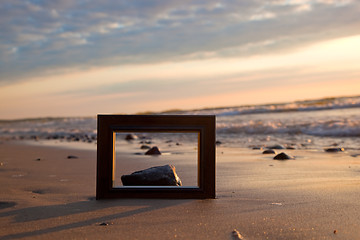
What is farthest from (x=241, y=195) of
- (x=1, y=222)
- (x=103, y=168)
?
(x=1, y=222)

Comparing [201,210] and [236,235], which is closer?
[236,235]

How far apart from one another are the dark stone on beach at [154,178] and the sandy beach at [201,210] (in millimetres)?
327

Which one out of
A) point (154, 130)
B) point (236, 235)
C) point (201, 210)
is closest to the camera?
point (236, 235)

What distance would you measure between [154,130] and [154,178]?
0.53 meters

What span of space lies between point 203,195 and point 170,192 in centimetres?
25

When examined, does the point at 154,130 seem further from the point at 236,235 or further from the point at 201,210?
the point at 236,235

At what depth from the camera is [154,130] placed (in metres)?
2.90

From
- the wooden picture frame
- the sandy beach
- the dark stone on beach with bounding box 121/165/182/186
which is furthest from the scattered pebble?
the dark stone on beach with bounding box 121/165/182/186

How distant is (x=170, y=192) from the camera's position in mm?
2963

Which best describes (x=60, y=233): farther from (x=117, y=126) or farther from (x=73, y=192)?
(x=73, y=192)

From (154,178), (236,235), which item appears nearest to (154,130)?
(154,178)

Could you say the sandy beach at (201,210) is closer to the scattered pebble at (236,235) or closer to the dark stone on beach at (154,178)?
the scattered pebble at (236,235)

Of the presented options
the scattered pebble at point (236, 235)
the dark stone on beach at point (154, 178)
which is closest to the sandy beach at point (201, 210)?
the scattered pebble at point (236, 235)

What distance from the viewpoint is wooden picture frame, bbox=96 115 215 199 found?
290 centimetres
